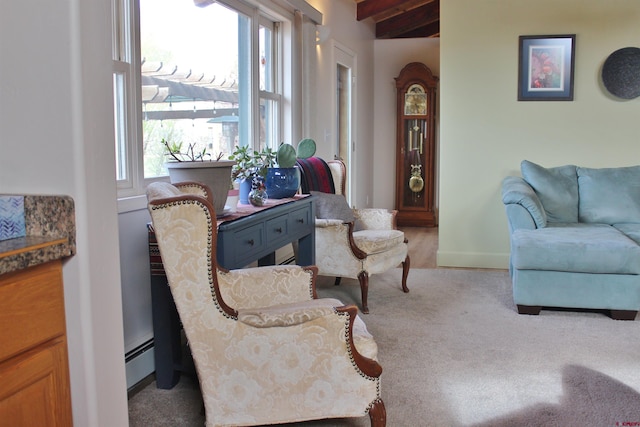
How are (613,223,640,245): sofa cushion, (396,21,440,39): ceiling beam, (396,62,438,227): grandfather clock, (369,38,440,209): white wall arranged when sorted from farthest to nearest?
(396,21,440,39): ceiling beam, (369,38,440,209): white wall, (396,62,438,227): grandfather clock, (613,223,640,245): sofa cushion

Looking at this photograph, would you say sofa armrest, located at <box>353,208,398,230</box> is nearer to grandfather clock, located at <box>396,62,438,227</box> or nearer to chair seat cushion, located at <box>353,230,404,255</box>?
chair seat cushion, located at <box>353,230,404,255</box>

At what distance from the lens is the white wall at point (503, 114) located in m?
4.64

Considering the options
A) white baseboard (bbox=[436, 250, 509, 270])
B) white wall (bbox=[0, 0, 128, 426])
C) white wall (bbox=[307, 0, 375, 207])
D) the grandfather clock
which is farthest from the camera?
the grandfather clock

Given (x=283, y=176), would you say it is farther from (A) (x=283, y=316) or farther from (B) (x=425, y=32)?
(B) (x=425, y=32)

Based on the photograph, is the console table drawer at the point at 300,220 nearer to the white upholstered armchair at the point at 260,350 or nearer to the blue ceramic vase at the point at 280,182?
the blue ceramic vase at the point at 280,182

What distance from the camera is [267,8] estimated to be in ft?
13.3

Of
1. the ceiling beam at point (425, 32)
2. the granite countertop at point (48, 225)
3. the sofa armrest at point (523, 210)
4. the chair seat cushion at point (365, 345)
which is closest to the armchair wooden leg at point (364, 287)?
the sofa armrest at point (523, 210)

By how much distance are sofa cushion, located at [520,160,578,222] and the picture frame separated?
2.04ft

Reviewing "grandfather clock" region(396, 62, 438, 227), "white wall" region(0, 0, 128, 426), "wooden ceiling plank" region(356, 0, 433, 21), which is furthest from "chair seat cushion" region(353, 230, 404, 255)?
"grandfather clock" region(396, 62, 438, 227)

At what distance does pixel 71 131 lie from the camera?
3.94 feet

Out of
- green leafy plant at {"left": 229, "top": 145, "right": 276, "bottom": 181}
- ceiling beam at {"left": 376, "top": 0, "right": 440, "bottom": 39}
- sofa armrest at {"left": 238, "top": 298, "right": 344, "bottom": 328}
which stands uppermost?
ceiling beam at {"left": 376, "top": 0, "right": 440, "bottom": 39}

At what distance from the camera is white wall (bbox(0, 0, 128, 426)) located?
1.19 m

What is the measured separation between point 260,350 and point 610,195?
3380 millimetres

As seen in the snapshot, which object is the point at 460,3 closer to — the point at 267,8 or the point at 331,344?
the point at 267,8
